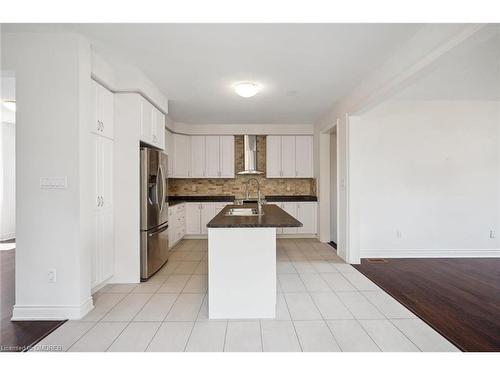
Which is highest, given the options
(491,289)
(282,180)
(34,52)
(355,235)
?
(34,52)

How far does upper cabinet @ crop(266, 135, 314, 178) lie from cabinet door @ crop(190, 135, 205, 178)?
1.51m

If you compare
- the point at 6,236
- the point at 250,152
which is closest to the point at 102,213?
the point at 250,152

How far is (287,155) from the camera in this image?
18.9 feet

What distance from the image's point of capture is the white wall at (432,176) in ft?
13.5

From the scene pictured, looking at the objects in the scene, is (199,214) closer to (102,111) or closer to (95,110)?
(102,111)

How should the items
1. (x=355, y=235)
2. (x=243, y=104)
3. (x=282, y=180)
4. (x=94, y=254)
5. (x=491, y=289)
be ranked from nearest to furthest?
(x=94, y=254), (x=491, y=289), (x=355, y=235), (x=243, y=104), (x=282, y=180)

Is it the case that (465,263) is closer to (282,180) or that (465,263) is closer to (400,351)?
(400,351)

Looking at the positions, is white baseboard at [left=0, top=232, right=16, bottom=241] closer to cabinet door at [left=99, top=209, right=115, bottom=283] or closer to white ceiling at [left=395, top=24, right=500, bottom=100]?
cabinet door at [left=99, top=209, right=115, bottom=283]

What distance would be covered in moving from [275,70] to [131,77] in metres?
1.73

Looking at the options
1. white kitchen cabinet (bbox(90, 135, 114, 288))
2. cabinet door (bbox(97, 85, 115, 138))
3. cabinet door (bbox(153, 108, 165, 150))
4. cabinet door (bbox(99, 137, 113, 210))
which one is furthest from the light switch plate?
cabinet door (bbox(153, 108, 165, 150))

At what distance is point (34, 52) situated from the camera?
2248 millimetres

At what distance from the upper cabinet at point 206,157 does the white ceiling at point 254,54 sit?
5.67 ft
